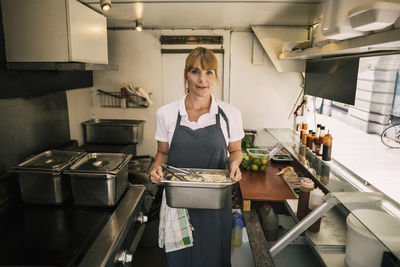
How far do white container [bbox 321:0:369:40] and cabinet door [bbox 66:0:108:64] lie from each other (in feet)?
5.43

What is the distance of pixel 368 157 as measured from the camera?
6.91 feet

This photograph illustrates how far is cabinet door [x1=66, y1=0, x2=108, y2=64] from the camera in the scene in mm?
1989

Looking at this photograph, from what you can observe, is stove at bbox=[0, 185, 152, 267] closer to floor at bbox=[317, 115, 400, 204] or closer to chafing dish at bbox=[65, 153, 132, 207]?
chafing dish at bbox=[65, 153, 132, 207]

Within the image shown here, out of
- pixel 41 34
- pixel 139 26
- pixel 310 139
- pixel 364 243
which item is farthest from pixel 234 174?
pixel 139 26

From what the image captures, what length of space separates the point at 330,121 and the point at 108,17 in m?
2.59

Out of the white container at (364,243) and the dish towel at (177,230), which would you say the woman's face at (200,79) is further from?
the white container at (364,243)

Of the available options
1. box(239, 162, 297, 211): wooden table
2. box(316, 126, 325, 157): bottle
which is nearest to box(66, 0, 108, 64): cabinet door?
box(239, 162, 297, 211): wooden table

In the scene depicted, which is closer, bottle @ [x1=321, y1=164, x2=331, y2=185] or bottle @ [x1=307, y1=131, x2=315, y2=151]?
bottle @ [x1=321, y1=164, x2=331, y2=185]

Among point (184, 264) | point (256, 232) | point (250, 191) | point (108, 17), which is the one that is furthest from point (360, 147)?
point (108, 17)

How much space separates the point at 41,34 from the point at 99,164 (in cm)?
100

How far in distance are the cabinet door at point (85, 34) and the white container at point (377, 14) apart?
5.79 feet

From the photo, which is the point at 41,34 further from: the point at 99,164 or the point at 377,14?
the point at 377,14

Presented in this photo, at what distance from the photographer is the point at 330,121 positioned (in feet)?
10.1

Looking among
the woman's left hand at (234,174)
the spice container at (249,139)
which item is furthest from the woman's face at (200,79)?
the spice container at (249,139)
